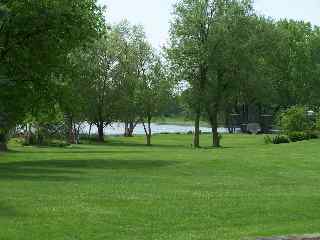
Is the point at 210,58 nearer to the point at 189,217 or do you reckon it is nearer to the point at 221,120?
the point at 189,217

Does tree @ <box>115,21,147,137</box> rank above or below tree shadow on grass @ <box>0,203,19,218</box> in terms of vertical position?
above

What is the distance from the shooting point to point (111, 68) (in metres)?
69.0

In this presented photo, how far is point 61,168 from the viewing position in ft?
84.0

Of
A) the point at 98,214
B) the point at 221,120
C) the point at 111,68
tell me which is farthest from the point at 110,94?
the point at 98,214

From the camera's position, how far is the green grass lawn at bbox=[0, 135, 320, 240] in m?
11.7

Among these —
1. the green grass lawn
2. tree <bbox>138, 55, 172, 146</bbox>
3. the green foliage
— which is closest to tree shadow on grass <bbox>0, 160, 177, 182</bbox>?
the green grass lawn

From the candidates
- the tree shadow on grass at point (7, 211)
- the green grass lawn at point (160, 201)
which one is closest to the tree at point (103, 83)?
the green grass lawn at point (160, 201)

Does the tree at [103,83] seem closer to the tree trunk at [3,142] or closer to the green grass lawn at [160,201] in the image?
the tree trunk at [3,142]

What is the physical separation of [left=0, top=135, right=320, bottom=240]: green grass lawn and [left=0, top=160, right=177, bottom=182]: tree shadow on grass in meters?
0.04

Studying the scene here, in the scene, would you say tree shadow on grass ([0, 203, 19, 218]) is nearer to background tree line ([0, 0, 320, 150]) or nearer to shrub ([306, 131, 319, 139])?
background tree line ([0, 0, 320, 150])

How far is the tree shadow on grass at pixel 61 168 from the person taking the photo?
70.3 feet

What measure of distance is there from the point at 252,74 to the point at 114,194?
38850 mm

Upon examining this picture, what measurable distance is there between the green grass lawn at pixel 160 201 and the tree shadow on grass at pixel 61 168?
0.12 feet

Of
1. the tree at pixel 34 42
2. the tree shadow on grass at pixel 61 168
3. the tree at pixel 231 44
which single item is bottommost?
the tree shadow on grass at pixel 61 168
